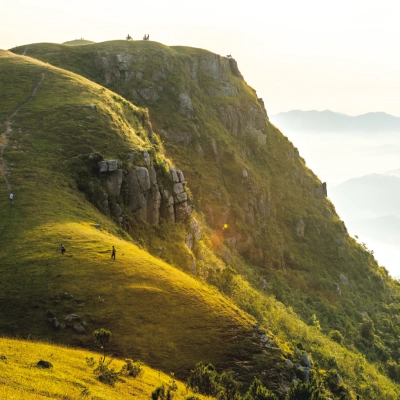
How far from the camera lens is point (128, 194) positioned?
187ft

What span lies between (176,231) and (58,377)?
147 ft

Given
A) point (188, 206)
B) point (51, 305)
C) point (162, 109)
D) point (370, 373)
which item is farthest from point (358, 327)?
point (51, 305)

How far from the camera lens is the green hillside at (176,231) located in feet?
102

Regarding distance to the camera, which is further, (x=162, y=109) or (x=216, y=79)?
(x=216, y=79)

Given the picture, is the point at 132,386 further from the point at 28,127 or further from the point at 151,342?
the point at 28,127

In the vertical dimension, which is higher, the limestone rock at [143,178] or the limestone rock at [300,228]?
the limestone rock at [143,178]

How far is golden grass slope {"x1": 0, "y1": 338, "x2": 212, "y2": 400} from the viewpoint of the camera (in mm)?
17594

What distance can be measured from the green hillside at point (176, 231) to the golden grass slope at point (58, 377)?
Result: 106 inches

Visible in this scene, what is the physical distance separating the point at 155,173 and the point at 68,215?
21.4 m

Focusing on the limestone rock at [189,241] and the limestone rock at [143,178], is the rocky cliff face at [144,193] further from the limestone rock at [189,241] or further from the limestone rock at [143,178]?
the limestone rock at [189,241]

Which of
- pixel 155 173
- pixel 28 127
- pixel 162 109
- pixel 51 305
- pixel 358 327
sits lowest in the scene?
pixel 358 327

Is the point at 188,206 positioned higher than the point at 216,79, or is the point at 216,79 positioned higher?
the point at 216,79

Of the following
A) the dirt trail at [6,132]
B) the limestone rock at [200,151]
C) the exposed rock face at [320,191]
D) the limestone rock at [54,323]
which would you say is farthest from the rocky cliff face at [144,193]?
the exposed rock face at [320,191]

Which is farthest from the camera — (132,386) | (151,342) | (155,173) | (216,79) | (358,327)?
(216,79)
